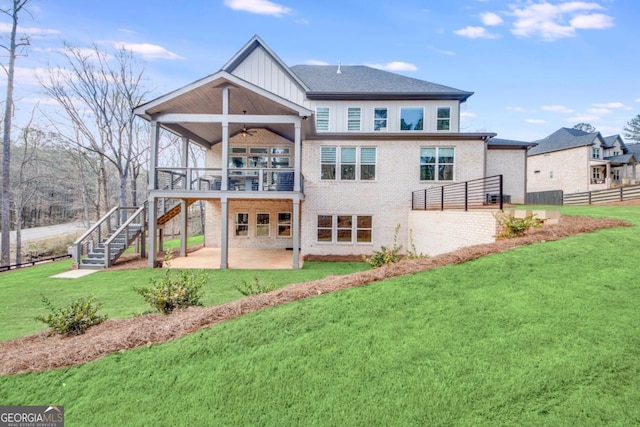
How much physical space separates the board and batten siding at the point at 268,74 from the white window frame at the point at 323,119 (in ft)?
3.67

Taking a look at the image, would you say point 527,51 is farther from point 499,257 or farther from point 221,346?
point 221,346

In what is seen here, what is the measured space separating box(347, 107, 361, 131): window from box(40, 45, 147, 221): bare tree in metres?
16.0

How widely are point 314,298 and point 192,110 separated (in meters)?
11.3

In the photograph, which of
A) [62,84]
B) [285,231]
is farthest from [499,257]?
[62,84]

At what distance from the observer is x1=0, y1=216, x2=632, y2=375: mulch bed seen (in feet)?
11.7

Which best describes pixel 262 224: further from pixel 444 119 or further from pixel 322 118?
pixel 444 119

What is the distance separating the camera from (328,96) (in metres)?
16.0

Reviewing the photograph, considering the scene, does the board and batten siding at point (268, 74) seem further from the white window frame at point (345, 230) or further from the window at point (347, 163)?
the white window frame at point (345, 230)

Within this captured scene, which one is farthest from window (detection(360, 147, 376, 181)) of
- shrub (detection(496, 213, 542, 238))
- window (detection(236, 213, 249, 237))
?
shrub (detection(496, 213, 542, 238))

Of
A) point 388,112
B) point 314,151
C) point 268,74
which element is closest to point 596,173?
point 388,112

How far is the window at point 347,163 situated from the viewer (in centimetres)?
1370

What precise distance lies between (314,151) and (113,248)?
9.55 meters

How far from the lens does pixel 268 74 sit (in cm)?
1614

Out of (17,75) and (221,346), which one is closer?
(221,346)
